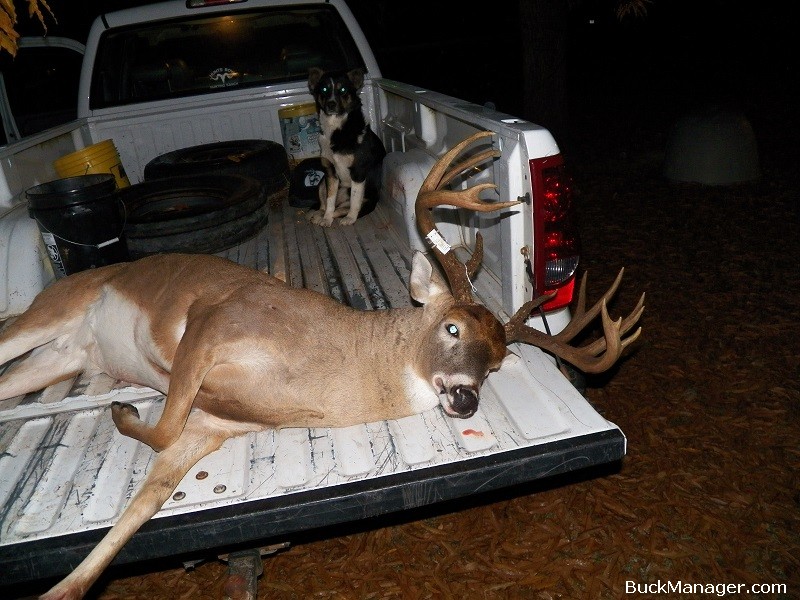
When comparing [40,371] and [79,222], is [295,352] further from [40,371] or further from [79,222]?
[79,222]

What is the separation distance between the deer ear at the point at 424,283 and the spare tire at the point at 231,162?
2817 millimetres

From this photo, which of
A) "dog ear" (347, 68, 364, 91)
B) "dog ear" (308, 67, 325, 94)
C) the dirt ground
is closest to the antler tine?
the dirt ground

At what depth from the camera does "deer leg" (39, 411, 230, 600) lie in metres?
2.35

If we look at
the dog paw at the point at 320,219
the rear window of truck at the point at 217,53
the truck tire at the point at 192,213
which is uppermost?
the rear window of truck at the point at 217,53

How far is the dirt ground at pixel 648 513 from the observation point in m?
3.54

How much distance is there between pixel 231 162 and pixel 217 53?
52.5 inches

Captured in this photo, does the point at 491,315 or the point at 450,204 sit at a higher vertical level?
the point at 450,204

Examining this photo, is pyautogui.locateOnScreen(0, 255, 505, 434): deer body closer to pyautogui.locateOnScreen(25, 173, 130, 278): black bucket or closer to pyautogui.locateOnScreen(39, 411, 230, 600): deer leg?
pyautogui.locateOnScreen(39, 411, 230, 600): deer leg

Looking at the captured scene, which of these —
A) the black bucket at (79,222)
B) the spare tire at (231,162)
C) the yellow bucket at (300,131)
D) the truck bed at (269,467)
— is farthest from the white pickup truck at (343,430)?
the yellow bucket at (300,131)

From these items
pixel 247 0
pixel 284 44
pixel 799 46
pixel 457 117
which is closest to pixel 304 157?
pixel 284 44

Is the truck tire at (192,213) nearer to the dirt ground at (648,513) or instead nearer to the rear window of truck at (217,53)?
the rear window of truck at (217,53)

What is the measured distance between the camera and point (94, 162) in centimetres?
532

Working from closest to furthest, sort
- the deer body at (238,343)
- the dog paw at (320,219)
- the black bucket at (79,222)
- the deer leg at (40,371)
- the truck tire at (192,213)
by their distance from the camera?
the deer body at (238,343), the deer leg at (40,371), the black bucket at (79,222), the truck tire at (192,213), the dog paw at (320,219)

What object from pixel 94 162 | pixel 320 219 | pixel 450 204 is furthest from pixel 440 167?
pixel 94 162
